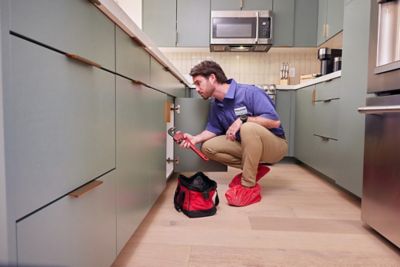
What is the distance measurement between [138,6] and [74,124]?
10.1 ft

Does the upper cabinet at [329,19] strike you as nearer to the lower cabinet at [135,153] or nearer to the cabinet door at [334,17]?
the cabinet door at [334,17]

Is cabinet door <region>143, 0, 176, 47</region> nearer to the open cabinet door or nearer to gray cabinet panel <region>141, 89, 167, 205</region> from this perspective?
the open cabinet door

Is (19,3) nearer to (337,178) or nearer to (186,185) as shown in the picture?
(186,185)

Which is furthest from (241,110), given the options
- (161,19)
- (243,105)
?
(161,19)

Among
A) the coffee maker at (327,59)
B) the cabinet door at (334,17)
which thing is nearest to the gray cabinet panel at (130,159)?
the coffee maker at (327,59)

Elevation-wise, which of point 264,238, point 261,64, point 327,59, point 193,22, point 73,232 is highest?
point 193,22

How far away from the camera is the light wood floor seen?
1.12 metres

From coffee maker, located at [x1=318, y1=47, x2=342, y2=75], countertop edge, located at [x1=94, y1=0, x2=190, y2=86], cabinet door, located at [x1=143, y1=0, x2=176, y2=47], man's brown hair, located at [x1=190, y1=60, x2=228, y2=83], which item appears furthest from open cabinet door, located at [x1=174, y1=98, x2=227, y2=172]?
cabinet door, located at [x1=143, y1=0, x2=176, y2=47]

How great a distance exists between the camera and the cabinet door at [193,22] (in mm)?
3355

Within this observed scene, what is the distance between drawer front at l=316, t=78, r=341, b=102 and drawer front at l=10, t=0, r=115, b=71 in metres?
1.74

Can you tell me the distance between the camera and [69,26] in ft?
2.06

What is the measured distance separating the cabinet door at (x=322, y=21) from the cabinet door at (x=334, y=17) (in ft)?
0.30

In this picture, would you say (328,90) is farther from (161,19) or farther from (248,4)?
(161,19)

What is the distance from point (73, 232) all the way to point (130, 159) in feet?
1.52
